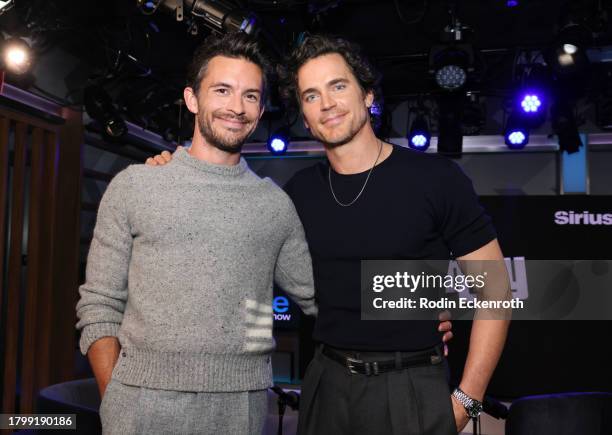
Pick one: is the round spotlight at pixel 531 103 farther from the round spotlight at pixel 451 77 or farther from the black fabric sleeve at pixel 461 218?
the black fabric sleeve at pixel 461 218

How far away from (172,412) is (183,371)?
0.40 ft

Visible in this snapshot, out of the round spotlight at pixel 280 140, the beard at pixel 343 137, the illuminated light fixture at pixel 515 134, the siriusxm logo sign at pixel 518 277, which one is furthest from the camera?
the round spotlight at pixel 280 140

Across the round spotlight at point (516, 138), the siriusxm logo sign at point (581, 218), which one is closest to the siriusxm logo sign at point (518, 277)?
the siriusxm logo sign at point (581, 218)

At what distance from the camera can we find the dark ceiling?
400 centimetres

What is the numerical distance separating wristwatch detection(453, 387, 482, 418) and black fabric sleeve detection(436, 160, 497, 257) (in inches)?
19.8

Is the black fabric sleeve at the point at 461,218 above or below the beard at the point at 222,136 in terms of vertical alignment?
below

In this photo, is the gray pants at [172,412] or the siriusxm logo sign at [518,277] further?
the siriusxm logo sign at [518,277]

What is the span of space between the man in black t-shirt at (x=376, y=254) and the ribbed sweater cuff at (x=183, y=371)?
15.5 inches

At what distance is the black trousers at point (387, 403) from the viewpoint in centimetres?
185

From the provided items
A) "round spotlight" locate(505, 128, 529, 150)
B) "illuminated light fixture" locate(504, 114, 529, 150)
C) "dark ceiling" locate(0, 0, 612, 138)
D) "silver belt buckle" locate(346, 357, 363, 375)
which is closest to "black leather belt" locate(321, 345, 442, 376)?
"silver belt buckle" locate(346, 357, 363, 375)

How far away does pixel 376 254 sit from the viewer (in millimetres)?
A: 1976

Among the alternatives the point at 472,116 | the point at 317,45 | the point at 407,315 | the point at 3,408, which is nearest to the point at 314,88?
the point at 317,45

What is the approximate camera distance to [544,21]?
5.05 meters

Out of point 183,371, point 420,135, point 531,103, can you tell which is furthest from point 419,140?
point 183,371
